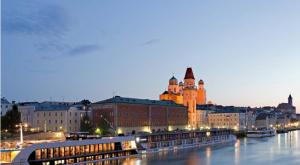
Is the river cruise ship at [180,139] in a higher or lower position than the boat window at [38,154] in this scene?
lower

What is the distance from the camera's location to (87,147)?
3800 centimetres

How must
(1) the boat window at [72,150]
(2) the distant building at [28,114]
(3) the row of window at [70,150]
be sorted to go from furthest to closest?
1. (2) the distant building at [28,114]
2. (1) the boat window at [72,150]
3. (3) the row of window at [70,150]

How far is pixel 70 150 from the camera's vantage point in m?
36.2

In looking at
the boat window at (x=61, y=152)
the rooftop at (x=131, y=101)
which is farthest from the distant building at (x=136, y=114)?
the boat window at (x=61, y=152)

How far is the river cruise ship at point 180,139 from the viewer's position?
4797 cm

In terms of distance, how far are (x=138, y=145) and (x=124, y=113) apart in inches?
507

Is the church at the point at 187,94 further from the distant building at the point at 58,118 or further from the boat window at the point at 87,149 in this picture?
the boat window at the point at 87,149

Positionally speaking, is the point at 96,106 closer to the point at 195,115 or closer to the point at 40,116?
the point at 40,116

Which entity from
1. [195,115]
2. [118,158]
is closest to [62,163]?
[118,158]

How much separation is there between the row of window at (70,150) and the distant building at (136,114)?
16.0 meters

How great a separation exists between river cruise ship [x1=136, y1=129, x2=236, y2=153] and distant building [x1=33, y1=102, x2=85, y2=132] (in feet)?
47.8

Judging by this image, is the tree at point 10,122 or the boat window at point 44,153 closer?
the boat window at point 44,153

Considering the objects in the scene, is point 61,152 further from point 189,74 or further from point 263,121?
point 263,121

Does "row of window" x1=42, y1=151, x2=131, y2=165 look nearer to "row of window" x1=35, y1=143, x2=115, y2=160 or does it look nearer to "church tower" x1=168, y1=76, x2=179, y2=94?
"row of window" x1=35, y1=143, x2=115, y2=160
